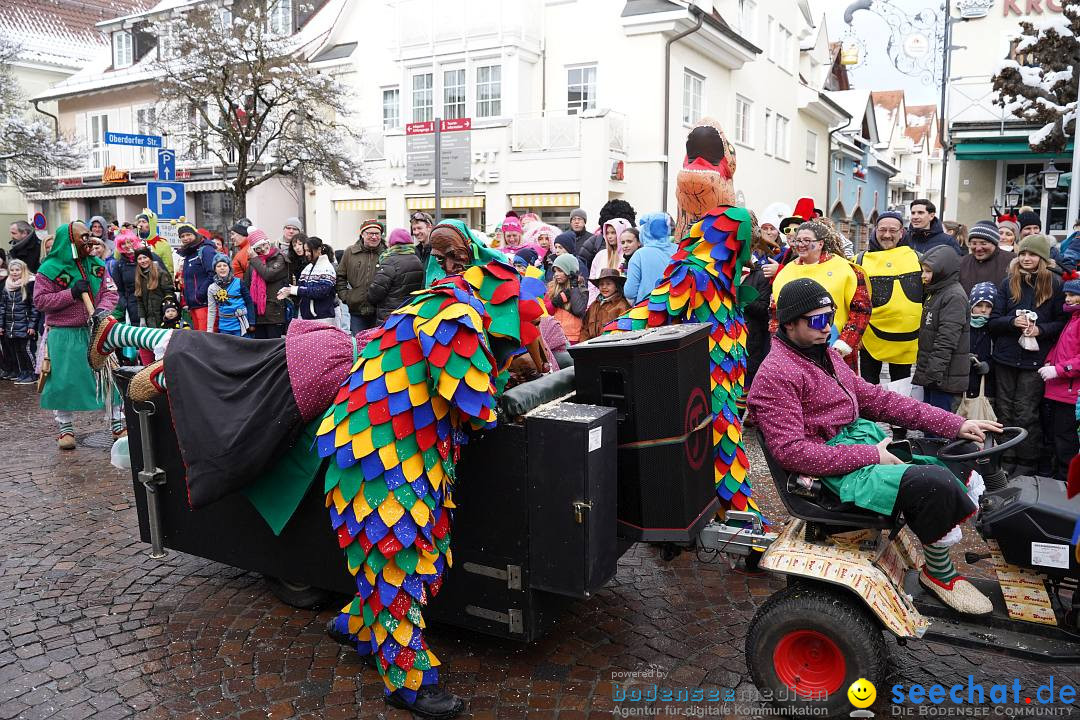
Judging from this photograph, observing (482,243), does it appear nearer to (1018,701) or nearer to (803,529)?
(803,529)

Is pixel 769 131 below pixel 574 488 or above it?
above

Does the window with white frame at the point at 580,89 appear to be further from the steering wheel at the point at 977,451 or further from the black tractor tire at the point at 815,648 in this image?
the black tractor tire at the point at 815,648

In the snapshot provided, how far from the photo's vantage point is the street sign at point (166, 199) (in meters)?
10.7

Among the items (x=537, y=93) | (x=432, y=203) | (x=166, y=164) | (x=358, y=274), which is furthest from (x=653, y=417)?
(x=432, y=203)

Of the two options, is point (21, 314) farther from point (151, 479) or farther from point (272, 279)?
point (151, 479)

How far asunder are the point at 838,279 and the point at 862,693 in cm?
324

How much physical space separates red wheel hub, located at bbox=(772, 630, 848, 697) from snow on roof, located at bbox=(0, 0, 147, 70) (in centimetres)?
3926

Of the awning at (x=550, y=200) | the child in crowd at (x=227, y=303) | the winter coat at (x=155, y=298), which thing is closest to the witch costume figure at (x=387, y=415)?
the child in crowd at (x=227, y=303)

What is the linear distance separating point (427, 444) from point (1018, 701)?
2.62 m

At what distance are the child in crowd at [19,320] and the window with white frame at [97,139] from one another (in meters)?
22.1

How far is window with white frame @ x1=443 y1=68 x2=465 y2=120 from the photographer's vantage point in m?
22.2

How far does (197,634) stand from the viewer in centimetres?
405

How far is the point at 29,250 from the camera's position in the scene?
1159 centimetres

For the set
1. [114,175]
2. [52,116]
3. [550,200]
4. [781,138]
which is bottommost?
[550,200]
